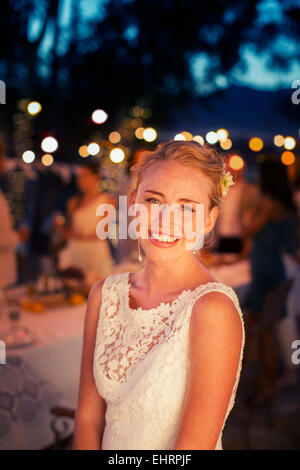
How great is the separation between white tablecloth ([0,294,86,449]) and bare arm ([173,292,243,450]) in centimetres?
115

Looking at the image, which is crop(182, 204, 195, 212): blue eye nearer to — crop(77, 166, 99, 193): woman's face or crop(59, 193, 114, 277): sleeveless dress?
crop(59, 193, 114, 277): sleeveless dress

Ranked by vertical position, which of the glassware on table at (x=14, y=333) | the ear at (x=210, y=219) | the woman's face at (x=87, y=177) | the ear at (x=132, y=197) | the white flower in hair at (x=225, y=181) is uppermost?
the woman's face at (x=87, y=177)

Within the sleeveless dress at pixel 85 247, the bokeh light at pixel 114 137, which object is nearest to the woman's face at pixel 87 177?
the sleeveless dress at pixel 85 247

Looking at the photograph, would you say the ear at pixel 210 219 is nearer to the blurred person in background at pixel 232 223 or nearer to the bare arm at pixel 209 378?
the bare arm at pixel 209 378

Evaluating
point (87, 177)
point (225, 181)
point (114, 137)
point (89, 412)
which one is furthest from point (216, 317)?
point (114, 137)

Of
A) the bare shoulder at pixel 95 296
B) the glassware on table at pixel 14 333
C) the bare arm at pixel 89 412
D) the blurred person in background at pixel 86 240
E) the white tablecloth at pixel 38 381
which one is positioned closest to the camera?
the bare arm at pixel 89 412

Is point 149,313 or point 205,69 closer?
point 149,313

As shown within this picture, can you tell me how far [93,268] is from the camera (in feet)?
13.8

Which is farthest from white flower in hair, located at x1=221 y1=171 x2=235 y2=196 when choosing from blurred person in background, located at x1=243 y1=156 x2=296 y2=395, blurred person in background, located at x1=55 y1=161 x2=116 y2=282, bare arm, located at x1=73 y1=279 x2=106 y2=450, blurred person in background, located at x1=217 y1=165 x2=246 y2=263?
blurred person in background, located at x1=217 y1=165 x2=246 y2=263

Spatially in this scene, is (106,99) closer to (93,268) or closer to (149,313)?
(93,268)

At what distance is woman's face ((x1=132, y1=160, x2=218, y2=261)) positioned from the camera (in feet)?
4.69

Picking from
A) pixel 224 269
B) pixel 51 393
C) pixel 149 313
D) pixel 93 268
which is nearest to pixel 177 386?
pixel 149 313

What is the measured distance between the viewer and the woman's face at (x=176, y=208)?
1430mm
